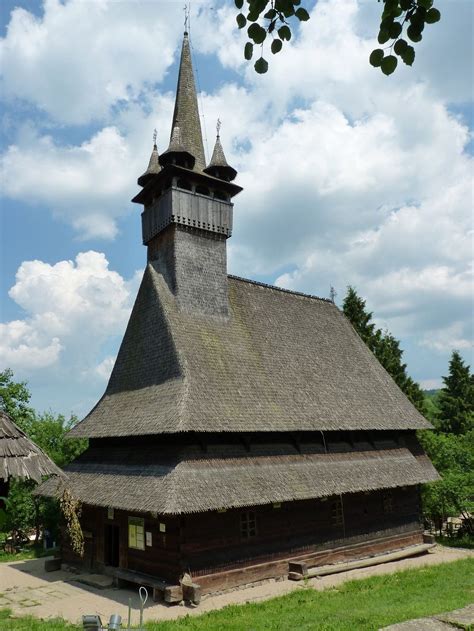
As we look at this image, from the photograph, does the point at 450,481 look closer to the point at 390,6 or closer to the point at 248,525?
the point at 248,525

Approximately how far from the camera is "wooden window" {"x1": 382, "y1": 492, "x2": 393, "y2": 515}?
20922mm

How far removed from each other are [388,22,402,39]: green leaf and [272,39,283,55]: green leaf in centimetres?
95

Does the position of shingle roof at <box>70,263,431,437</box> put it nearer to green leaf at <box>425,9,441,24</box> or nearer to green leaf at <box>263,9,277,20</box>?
green leaf at <box>263,9,277,20</box>

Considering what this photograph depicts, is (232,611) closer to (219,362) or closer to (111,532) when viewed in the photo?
(111,532)

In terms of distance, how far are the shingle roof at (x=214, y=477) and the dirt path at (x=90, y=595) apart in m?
2.44

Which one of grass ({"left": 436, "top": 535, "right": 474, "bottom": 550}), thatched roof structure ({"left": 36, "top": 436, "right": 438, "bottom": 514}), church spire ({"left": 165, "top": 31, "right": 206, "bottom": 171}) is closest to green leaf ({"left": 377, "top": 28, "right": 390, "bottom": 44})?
thatched roof structure ({"left": 36, "top": 436, "right": 438, "bottom": 514})

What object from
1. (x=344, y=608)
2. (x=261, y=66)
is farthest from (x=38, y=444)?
(x=261, y=66)

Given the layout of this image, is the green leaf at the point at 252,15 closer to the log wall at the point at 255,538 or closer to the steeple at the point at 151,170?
the log wall at the point at 255,538

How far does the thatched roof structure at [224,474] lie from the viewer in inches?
572

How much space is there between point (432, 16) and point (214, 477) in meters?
13.5

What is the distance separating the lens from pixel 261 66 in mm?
4559

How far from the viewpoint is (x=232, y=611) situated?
500 inches

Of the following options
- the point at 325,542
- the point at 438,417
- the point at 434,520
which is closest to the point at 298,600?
the point at 325,542

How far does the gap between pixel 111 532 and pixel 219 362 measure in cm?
675
